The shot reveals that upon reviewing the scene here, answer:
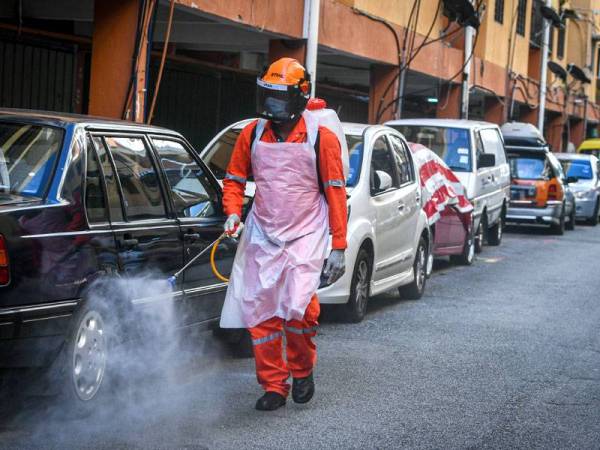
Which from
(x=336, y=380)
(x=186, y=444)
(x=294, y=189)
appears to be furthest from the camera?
(x=336, y=380)

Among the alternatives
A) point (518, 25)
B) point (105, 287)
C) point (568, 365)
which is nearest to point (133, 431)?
point (105, 287)

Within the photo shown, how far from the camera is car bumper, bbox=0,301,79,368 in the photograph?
547 cm

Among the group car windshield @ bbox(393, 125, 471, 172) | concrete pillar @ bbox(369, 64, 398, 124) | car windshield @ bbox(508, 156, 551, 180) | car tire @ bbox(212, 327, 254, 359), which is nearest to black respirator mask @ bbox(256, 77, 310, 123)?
car tire @ bbox(212, 327, 254, 359)

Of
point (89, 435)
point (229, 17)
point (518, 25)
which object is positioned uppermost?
point (518, 25)

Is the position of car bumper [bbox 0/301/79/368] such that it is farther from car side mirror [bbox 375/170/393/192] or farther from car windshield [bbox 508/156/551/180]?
car windshield [bbox 508/156/551/180]

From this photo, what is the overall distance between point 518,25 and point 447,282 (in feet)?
67.3

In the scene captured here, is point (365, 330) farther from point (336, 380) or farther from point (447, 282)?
point (447, 282)

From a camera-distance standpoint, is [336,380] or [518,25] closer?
[336,380]

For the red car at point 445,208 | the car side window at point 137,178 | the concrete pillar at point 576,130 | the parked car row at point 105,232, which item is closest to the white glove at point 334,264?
the parked car row at point 105,232

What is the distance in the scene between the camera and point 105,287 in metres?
6.24

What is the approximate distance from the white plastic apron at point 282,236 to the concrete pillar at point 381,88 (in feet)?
48.9

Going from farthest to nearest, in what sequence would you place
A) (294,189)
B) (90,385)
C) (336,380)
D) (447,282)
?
(447,282), (336,380), (294,189), (90,385)

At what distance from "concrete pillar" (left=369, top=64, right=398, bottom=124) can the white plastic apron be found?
48.9 feet

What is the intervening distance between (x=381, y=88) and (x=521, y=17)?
1359cm
